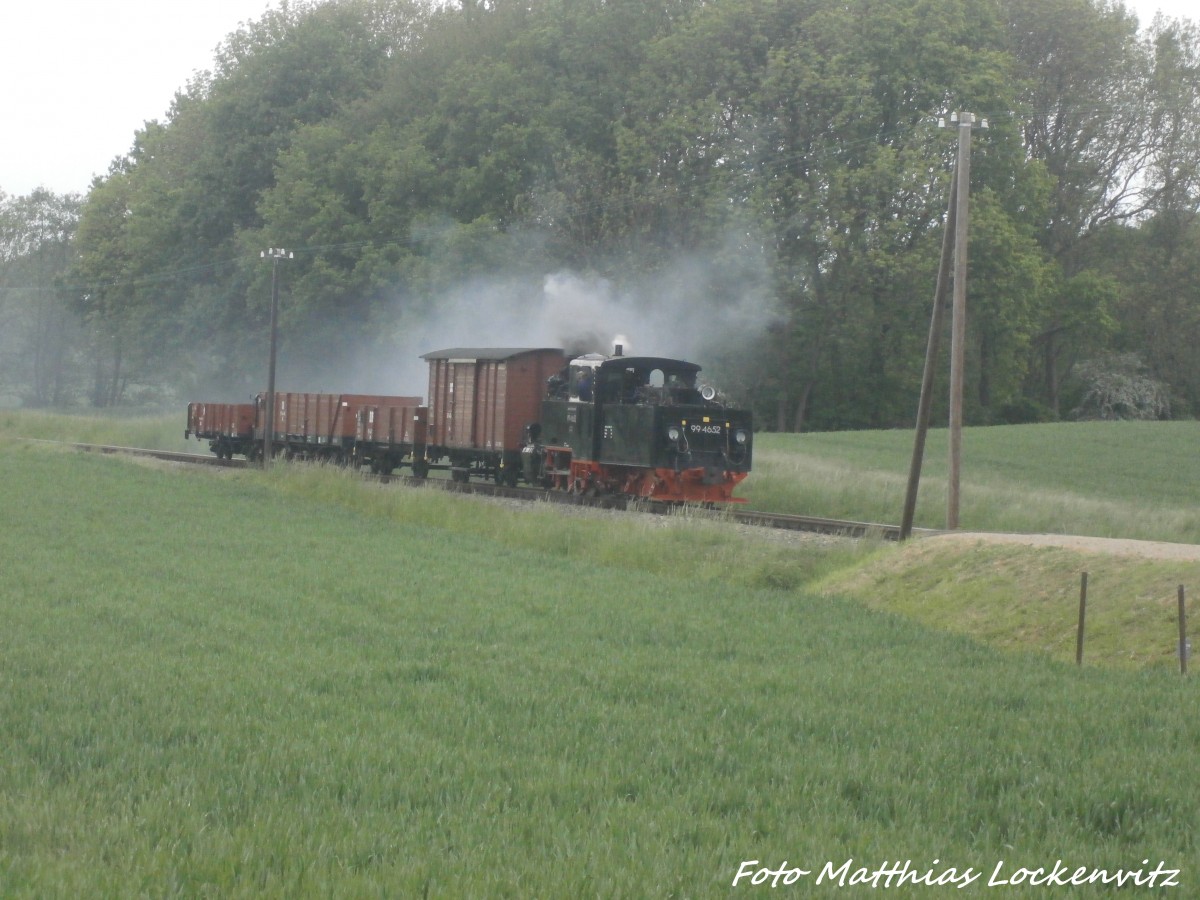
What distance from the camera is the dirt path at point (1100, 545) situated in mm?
13219

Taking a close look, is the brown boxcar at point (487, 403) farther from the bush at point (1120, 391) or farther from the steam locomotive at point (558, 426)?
the bush at point (1120, 391)

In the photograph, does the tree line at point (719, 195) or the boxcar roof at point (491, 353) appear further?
the tree line at point (719, 195)

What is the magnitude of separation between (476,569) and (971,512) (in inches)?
469

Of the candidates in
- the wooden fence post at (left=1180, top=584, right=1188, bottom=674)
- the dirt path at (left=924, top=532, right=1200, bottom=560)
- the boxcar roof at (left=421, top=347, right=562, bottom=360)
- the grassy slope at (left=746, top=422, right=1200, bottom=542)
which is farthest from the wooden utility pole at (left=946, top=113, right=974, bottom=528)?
the wooden fence post at (left=1180, top=584, right=1188, bottom=674)

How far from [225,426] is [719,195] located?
1897 cm

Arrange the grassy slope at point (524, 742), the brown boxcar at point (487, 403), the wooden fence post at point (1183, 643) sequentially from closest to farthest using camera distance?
1. the grassy slope at point (524, 742)
2. the wooden fence post at point (1183, 643)
3. the brown boxcar at point (487, 403)

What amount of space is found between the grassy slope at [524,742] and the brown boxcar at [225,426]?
88.8 feet

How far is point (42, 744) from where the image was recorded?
711 cm

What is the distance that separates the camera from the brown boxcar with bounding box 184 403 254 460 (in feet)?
136

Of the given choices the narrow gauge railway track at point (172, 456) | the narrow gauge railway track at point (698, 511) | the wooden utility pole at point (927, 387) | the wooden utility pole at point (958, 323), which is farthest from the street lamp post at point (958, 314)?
the narrow gauge railway track at point (172, 456)

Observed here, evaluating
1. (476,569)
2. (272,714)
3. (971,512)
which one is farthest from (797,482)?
(272,714)

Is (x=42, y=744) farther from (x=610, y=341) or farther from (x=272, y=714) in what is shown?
(x=610, y=341)

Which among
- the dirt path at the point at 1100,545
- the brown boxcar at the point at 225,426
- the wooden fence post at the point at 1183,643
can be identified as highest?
the brown boxcar at the point at 225,426

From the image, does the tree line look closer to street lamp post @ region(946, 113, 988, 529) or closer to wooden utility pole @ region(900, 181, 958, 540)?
street lamp post @ region(946, 113, 988, 529)
